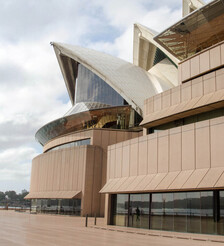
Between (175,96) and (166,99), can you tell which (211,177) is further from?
(166,99)

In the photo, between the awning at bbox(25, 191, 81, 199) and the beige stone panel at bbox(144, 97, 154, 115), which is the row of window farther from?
the beige stone panel at bbox(144, 97, 154, 115)

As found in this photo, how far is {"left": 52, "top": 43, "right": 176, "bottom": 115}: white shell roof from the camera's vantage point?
4409 cm

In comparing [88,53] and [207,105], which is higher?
[88,53]

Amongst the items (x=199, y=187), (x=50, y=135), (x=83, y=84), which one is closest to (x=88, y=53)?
(x=83, y=84)

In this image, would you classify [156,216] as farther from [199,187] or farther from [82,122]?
[82,122]

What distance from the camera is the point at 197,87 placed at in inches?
920

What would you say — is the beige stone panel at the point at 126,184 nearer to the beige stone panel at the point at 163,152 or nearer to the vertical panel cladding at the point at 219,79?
the beige stone panel at the point at 163,152

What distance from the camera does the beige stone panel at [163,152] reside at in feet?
72.7

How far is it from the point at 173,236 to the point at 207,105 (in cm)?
798

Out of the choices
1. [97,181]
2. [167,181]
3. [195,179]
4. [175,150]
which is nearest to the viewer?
[195,179]

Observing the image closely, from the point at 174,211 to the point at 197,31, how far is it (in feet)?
48.7

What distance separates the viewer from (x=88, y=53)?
51.5 meters

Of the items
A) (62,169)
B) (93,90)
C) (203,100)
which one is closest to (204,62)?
(203,100)

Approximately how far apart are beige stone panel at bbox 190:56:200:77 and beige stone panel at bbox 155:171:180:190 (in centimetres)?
712
